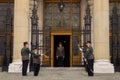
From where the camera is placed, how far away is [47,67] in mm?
23469

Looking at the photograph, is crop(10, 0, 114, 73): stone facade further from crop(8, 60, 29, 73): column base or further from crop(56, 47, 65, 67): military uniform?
crop(56, 47, 65, 67): military uniform

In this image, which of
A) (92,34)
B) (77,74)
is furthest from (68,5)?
(77,74)

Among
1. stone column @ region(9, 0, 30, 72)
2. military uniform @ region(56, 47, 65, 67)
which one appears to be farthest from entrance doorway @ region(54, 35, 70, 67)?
stone column @ region(9, 0, 30, 72)

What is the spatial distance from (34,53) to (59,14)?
26.4 ft

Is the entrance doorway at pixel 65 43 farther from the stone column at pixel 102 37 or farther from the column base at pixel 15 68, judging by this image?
the column base at pixel 15 68

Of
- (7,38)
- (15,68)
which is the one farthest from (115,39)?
(7,38)

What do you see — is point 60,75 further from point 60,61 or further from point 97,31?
point 60,61

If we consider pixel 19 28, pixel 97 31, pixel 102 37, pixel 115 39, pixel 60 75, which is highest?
pixel 19 28

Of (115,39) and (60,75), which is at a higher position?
(115,39)

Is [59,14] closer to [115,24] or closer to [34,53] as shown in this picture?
[115,24]

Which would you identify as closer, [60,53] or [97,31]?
[97,31]

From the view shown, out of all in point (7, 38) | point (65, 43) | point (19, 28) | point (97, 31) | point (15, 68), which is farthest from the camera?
point (65, 43)

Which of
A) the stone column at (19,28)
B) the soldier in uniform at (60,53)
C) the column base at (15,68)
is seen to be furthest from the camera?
the soldier in uniform at (60,53)

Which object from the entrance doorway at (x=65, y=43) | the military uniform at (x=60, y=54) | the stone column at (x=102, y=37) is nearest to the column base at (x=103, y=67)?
the stone column at (x=102, y=37)
